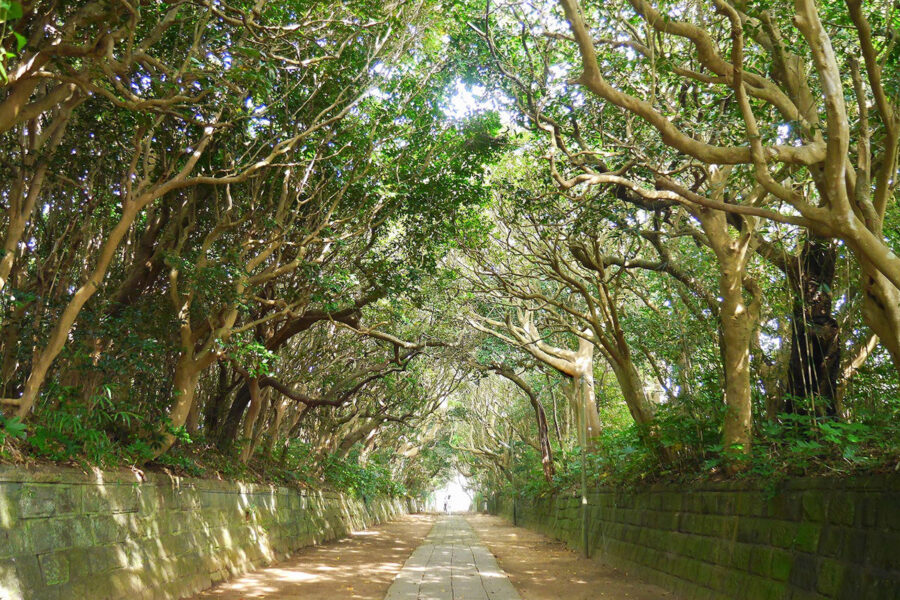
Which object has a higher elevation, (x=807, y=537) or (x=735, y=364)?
(x=735, y=364)

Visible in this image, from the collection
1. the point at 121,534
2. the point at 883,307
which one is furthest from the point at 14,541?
the point at 883,307

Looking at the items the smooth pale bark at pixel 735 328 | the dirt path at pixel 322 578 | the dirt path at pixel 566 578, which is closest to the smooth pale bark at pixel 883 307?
the smooth pale bark at pixel 735 328

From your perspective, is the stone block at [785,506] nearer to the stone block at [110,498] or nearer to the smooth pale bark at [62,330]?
the stone block at [110,498]

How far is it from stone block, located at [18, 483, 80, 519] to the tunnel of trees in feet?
0.97

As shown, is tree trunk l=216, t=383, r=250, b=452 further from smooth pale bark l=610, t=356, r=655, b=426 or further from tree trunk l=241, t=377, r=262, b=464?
smooth pale bark l=610, t=356, r=655, b=426

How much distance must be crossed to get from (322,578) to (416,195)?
235 inches

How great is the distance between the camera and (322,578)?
8648 mm

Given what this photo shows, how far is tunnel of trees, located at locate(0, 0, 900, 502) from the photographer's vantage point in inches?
191

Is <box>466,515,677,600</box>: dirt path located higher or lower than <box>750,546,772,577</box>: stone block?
lower

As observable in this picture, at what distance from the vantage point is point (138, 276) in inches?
309

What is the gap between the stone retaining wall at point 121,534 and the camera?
4391 mm

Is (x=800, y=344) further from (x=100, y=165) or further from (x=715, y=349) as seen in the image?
(x=100, y=165)

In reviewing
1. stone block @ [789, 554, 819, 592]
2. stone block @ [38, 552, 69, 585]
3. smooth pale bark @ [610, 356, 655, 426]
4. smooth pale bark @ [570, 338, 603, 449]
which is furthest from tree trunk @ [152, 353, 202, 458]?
smooth pale bark @ [570, 338, 603, 449]

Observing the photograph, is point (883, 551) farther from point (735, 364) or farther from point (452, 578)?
point (452, 578)
